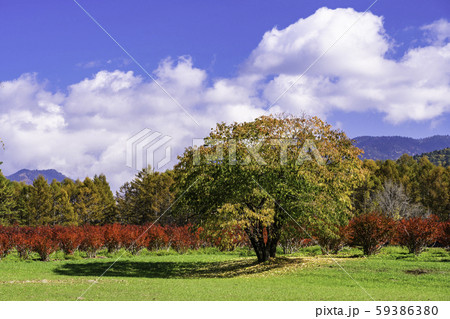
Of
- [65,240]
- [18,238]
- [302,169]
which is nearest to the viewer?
[302,169]

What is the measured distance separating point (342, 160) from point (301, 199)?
2167 millimetres

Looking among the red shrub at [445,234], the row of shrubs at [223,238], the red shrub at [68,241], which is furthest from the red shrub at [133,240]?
the red shrub at [445,234]

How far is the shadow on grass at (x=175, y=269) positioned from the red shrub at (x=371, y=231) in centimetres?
327

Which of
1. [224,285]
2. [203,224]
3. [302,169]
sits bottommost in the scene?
[224,285]

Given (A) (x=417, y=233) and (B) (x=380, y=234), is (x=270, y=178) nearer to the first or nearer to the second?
(B) (x=380, y=234)

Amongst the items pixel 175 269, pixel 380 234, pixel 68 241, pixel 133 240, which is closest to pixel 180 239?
pixel 133 240

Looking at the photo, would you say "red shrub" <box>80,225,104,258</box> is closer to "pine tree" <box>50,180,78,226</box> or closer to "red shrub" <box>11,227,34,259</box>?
"red shrub" <box>11,227,34,259</box>

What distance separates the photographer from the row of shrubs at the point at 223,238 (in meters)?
17.9

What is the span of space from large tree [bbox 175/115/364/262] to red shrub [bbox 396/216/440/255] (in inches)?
192

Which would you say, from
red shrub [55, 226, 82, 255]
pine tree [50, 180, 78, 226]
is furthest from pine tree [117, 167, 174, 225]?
red shrub [55, 226, 82, 255]

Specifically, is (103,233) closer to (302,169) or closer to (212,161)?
(212,161)

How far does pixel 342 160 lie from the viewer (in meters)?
15.7

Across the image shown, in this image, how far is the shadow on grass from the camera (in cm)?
1562
